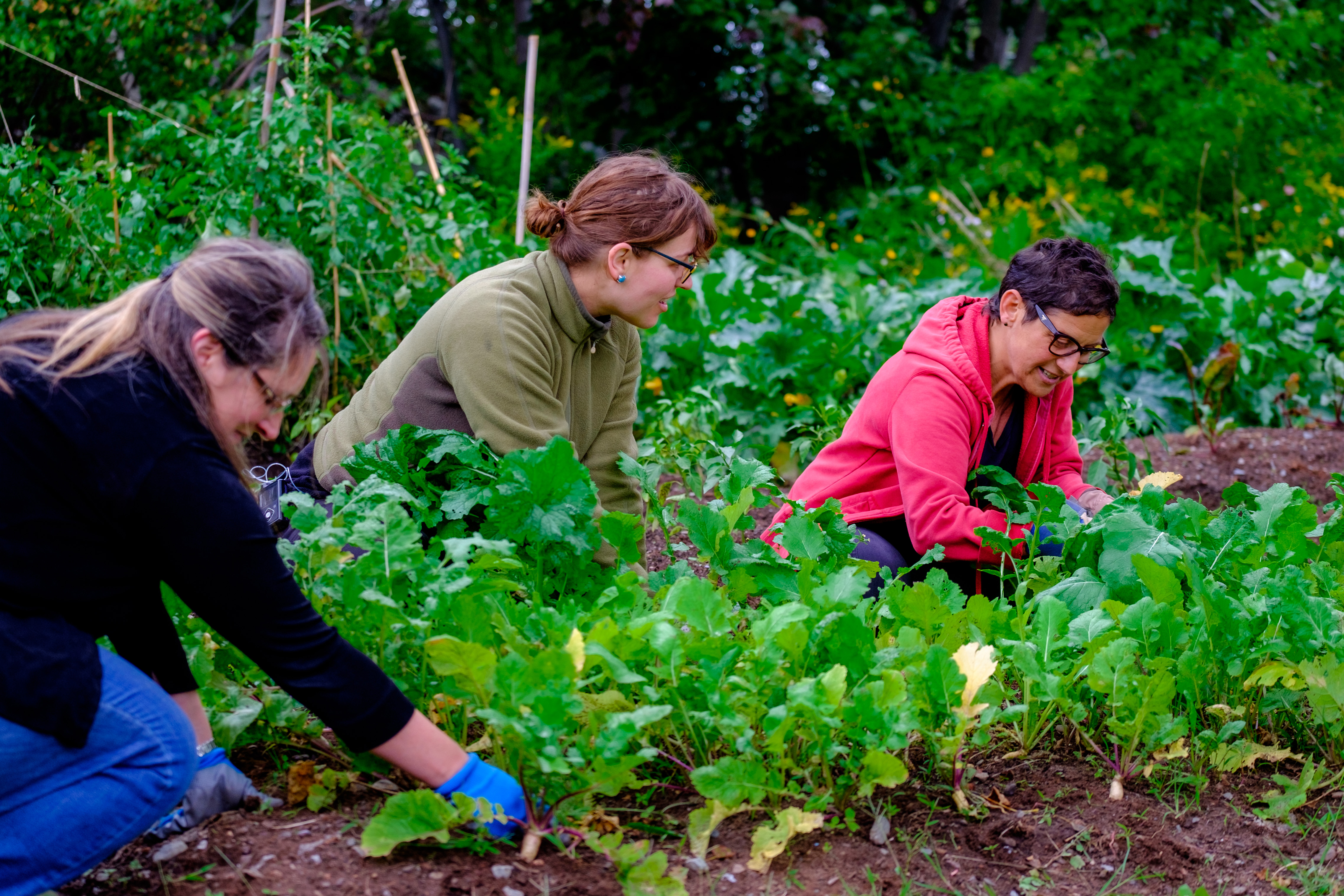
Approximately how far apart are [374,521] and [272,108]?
2614 mm

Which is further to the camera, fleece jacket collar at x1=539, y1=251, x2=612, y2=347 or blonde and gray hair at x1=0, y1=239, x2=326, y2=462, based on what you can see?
fleece jacket collar at x1=539, y1=251, x2=612, y2=347

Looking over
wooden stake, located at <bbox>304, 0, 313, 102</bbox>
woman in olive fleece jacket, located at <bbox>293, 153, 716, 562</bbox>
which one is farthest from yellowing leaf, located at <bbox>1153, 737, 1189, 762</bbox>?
wooden stake, located at <bbox>304, 0, 313, 102</bbox>

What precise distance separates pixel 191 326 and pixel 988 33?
8989mm

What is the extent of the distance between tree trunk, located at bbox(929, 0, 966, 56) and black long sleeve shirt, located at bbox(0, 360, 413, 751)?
8.69m

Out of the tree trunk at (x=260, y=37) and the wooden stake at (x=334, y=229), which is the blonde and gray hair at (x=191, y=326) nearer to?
the wooden stake at (x=334, y=229)

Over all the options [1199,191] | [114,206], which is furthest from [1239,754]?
[1199,191]

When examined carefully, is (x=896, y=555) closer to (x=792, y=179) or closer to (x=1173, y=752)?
(x=1173, y=752)

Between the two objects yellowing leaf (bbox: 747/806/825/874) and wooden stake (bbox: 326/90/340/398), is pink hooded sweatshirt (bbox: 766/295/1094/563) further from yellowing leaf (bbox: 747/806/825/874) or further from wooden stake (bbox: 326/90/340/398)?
wooden stake (bbox: 326/90/340/398)

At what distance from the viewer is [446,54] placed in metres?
9.06

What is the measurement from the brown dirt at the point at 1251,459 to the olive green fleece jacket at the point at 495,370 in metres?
2.08

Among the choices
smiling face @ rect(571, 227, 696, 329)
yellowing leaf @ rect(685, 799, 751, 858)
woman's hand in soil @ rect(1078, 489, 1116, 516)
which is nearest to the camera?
yellowing leaf @ rect(685, 799, 751, 858)

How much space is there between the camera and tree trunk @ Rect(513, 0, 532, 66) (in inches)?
316

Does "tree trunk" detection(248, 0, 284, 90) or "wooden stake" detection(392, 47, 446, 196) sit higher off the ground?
"tree trunk" detection(248, 0, 284, 90)

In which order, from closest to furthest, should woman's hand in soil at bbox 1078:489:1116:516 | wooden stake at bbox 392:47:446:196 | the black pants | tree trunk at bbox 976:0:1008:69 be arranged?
the black pants → woman's hand in soil at bbox 1078:489:1116:516 → wooden stake at bbox 392:47:446:196 → tree trunk at bbox 976:0:1008:69
